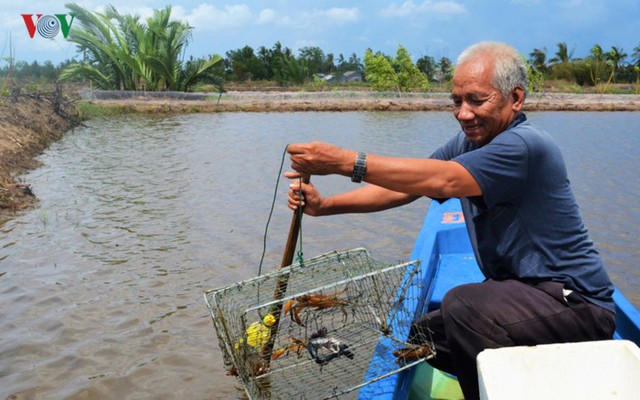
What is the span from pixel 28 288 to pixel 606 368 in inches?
180

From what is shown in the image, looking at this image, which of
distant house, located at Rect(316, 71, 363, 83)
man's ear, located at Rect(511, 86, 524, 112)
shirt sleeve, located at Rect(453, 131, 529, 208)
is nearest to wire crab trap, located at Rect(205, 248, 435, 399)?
shirt sleeve, located at Rect(453, 131, 529, 208)

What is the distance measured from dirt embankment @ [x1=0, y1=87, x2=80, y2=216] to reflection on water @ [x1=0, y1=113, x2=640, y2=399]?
29 centimetres

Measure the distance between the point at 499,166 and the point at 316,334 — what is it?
39.5 inches

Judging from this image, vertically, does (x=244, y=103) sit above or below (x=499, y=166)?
below

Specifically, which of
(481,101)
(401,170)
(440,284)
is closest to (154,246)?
(440,284)

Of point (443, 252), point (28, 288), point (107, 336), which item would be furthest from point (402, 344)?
point (28, 288)

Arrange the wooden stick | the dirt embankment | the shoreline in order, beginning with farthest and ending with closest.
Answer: the shoreline
the dirt embankment
the wooden stick

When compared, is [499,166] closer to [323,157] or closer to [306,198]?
[323,157]

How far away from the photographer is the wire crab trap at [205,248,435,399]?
237 cm

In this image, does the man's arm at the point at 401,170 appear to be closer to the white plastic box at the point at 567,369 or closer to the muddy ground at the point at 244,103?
the white plastic box at the point at 567,369

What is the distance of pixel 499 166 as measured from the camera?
2.20 metres

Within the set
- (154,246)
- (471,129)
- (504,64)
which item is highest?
(504,64)

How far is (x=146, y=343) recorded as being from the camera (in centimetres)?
428

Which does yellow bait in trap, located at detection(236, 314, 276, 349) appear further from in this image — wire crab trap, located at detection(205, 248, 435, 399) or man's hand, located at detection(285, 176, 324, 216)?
man's hand, located at detection(285, 176, 324, 216)
